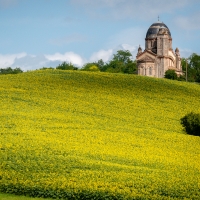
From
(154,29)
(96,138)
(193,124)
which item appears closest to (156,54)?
(154,29)

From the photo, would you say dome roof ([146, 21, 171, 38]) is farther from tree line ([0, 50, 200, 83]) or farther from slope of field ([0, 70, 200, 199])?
slope of field ([0, 70, 200, 199])

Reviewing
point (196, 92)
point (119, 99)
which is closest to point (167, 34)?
point (196, 92)

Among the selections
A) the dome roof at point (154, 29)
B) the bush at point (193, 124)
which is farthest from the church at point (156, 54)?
the bush at point (193, 124)

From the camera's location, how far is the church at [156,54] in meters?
108

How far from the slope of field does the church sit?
5146cm

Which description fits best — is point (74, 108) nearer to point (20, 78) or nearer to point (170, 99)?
point (170, 99)

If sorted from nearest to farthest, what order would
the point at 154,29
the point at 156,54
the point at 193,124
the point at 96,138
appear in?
the point at 96,138
the point at 193,124
the point at 156,54
the point at 154,29

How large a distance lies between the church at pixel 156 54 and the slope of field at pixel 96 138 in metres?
51.5

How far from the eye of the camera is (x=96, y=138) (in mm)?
28422

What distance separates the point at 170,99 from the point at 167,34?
64.2 metres

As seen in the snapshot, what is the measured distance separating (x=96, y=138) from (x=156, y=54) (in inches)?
3253

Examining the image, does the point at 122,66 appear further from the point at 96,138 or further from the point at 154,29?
the point at 96,138

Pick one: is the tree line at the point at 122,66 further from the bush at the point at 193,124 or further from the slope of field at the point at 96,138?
the bush at the point at 193,124

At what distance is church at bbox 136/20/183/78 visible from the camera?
108 m
